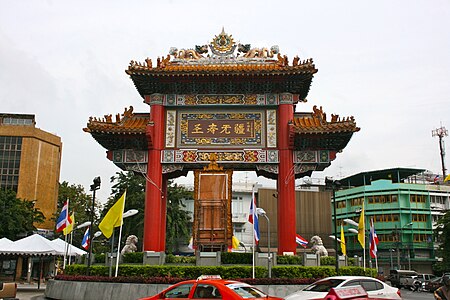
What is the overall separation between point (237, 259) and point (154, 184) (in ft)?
19.7

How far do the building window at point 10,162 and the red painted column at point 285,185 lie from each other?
147 ft

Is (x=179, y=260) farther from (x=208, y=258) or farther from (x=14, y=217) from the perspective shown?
(x=14, y=217)

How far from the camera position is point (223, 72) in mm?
24859

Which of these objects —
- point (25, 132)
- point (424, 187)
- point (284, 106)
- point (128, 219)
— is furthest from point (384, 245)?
point (25, 132)

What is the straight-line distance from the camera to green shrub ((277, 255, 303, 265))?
72.8 feet

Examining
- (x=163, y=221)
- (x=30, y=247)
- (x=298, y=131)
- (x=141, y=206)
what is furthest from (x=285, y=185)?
(x=141, y=206)

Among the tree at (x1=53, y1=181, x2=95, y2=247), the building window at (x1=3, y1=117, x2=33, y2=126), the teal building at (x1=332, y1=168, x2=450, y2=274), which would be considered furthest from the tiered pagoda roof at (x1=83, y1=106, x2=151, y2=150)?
the teal building at (x1=332, y1=168, x2=450, y2=274)

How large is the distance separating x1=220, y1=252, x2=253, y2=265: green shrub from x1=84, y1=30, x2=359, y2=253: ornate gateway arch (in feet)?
8.74

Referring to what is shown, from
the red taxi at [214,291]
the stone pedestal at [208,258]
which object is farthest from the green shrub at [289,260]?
the red taxi at [214,291]

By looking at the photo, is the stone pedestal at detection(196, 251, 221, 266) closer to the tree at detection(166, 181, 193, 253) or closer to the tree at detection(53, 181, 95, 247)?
the tree at detection(166, 181, 193, 253)

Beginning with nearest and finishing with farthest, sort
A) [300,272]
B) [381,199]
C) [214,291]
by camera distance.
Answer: [214,291] → [300,272] → [381,199]

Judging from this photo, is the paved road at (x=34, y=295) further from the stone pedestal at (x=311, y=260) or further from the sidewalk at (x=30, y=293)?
the stone pedestal at (x=311, y=260)

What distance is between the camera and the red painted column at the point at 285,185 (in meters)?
23.6

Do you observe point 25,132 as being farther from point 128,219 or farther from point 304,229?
point 304,229
